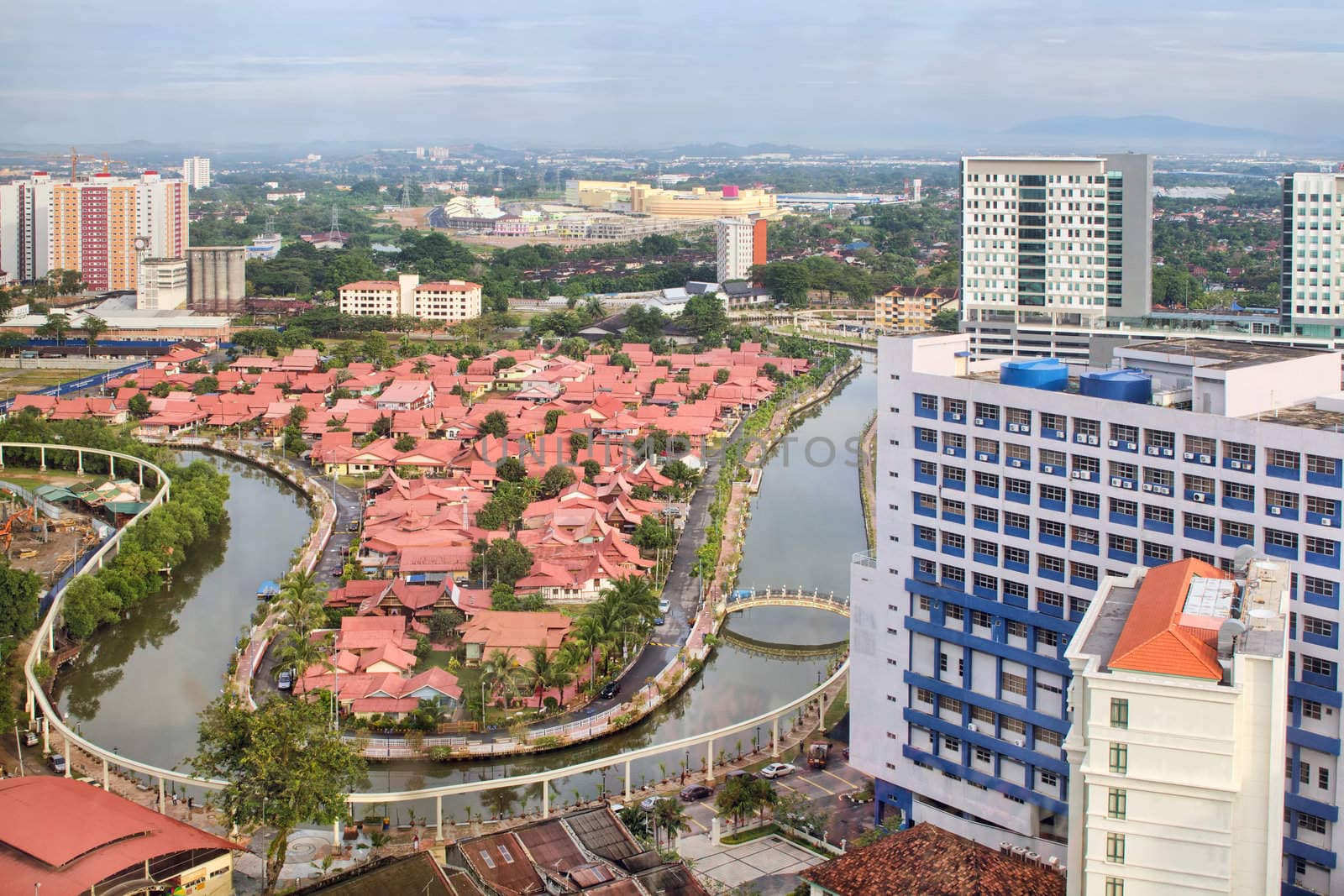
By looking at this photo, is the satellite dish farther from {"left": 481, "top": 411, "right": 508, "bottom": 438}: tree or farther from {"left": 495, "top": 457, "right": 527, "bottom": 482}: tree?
{"left": 481, "top": 411, "right": 508, "bottom": 438}: tree

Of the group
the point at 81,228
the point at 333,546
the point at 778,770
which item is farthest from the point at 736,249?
the point at 778,770

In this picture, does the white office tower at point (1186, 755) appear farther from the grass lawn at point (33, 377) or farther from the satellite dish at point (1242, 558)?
the grass lawn at point (33, 377)

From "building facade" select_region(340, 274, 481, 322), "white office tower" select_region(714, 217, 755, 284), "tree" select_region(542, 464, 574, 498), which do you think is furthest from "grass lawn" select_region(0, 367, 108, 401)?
"white office tower" select_region(714, 217, 755, 284)

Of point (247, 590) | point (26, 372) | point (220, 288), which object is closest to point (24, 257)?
point (220, 288)

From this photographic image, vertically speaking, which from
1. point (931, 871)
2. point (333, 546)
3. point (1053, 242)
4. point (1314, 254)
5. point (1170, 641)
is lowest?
point (931, 871)

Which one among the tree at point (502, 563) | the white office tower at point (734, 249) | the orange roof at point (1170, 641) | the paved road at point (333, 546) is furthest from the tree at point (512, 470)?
the white office tower at point (734, 249)

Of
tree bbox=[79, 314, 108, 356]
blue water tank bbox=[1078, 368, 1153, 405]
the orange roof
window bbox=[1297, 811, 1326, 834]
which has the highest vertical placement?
tree bbox=[79, 314, 108, 356]

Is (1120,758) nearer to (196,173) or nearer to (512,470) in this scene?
(512,470)
